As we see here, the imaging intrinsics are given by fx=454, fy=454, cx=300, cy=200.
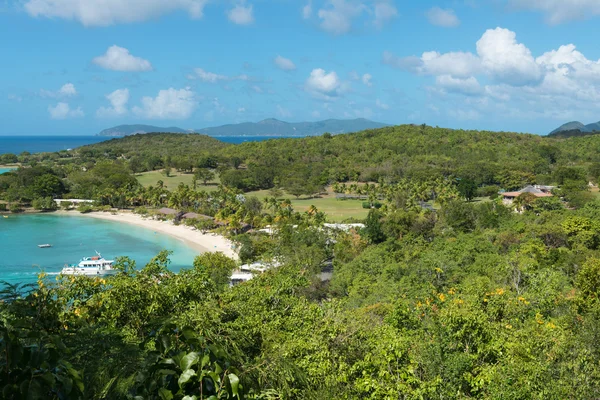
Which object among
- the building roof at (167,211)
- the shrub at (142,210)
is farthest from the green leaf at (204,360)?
the shrub at (142,210)

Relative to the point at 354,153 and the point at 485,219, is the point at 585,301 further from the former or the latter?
the point at 354,153

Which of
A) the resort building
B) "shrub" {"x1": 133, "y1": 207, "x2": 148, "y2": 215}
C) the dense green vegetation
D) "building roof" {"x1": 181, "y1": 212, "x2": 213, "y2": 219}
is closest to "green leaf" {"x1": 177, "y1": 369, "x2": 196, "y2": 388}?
the dense green vegetation

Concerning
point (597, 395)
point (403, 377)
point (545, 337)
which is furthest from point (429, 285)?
point (403, 377)

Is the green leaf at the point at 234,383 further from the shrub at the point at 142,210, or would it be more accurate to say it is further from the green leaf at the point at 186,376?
the shrub at the point at 142,210

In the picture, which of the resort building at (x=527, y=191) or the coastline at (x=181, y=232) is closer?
the coastline at (x=181, y=232)

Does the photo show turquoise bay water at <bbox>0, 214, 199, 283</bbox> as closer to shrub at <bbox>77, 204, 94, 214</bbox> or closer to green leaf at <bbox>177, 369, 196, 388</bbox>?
shrub at <bbox>77, 204, 94, 214</bbox>

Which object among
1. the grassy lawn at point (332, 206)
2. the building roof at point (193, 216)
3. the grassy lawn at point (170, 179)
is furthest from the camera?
the grassy lawn at point (170, 179)
